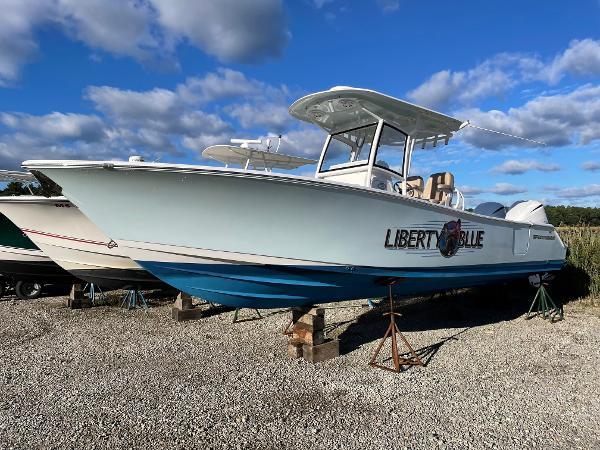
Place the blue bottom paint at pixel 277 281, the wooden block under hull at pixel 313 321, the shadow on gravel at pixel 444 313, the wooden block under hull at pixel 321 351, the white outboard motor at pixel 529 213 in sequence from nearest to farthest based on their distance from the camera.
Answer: the blue bottom paint at pixel 277 281 → the wooden block under hull at pixel 321 351 → the wooden block under hull at pixel 313 321 → the shadow on gravel at pixel 444 313 → the white outboard motor at pixel 529 213

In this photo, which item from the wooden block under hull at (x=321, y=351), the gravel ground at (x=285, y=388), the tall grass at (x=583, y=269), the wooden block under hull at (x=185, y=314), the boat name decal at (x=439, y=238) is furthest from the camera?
the tall grass at (x=583, y=269)

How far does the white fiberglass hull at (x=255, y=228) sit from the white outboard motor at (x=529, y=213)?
2.85 m

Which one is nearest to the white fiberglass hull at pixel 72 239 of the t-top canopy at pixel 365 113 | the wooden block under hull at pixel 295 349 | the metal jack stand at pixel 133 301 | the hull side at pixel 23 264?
the metal jack stand at pixel 133 301

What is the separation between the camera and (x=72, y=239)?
9.09 meters

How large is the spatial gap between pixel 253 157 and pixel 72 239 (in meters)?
4.04

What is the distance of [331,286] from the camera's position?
5.34m

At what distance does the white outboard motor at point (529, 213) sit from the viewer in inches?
311

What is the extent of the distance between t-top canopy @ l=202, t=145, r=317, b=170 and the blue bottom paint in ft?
11.3

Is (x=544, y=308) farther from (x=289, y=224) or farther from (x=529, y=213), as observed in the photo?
→ (x=289, y=224)

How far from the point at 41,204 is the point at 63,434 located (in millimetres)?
6381

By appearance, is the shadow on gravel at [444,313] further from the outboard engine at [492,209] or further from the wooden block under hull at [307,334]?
the outboard engine at [492,209]

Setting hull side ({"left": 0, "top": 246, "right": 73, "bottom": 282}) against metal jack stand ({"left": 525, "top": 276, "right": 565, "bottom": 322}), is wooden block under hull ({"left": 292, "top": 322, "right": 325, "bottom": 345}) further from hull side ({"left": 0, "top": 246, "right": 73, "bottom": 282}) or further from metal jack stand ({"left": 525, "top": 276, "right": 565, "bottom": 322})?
hull side ({"left": 0, "top": 246, "right": 73, "bottom": 282})

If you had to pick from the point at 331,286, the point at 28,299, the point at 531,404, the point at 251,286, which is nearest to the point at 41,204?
the point at 28,299

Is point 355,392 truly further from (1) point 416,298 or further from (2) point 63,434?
(1) point 416,298
